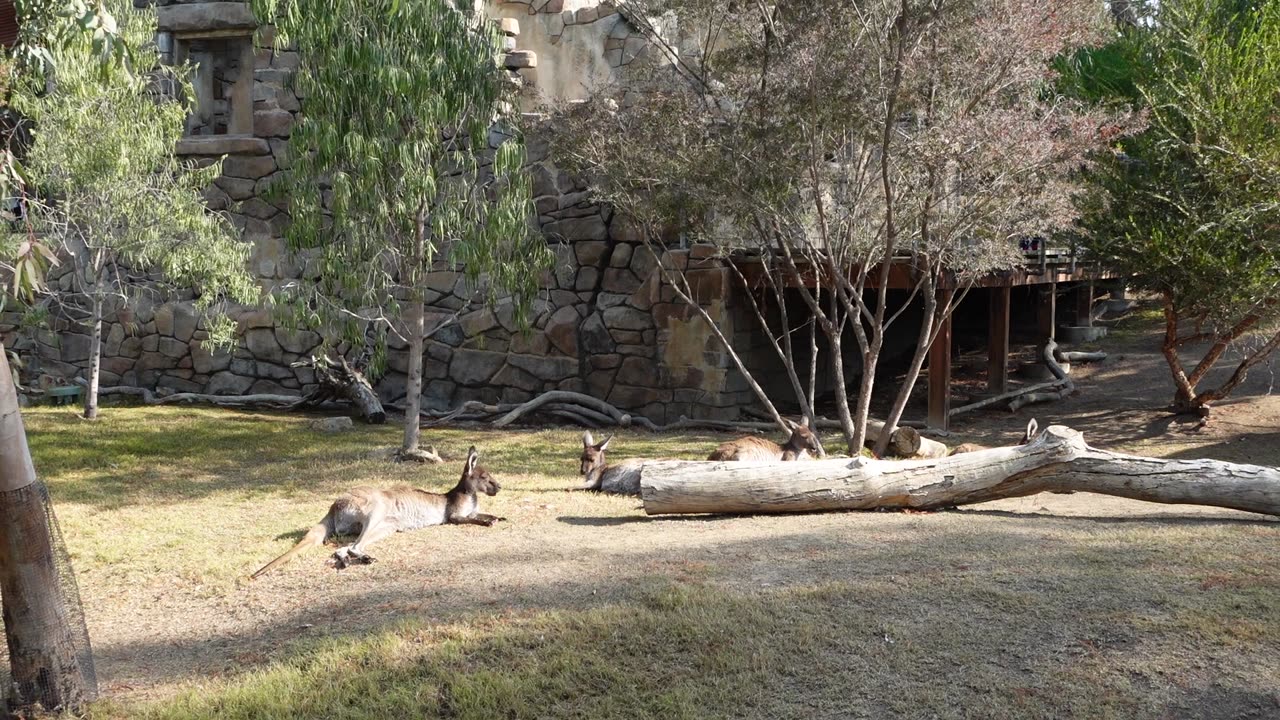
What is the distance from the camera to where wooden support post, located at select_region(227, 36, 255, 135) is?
19.6 m

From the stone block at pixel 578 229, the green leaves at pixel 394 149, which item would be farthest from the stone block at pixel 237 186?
the green leaves at pixel 394 149

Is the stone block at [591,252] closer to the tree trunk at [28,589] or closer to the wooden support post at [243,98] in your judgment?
the wooden support post at [243,98]

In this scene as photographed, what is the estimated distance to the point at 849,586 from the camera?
6.33m

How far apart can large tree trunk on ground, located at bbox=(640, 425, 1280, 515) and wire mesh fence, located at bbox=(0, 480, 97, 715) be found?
165 inches

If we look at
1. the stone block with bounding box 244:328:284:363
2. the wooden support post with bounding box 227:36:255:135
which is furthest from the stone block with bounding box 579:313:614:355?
the wooden support post with bounding box 227:36:255:135

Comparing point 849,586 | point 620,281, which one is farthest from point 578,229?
point 849,586

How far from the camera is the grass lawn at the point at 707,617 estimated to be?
518cm

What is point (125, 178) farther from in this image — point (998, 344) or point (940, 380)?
point (998, 344)

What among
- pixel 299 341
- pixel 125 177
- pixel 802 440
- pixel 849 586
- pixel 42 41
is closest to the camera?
pixel 849 586

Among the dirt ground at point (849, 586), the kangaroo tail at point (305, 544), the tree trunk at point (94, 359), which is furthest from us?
the tree trunk at point (94, 359)

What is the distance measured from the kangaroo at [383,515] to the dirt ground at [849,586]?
16 centimetres

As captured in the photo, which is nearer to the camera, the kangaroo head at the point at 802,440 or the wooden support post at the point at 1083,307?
the kangaroo head at the point at 802,440

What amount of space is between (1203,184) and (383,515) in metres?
11.6

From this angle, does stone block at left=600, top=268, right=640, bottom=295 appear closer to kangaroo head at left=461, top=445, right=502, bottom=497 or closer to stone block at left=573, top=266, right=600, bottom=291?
stone block at left=573, top=266, right=600, bottom=291
